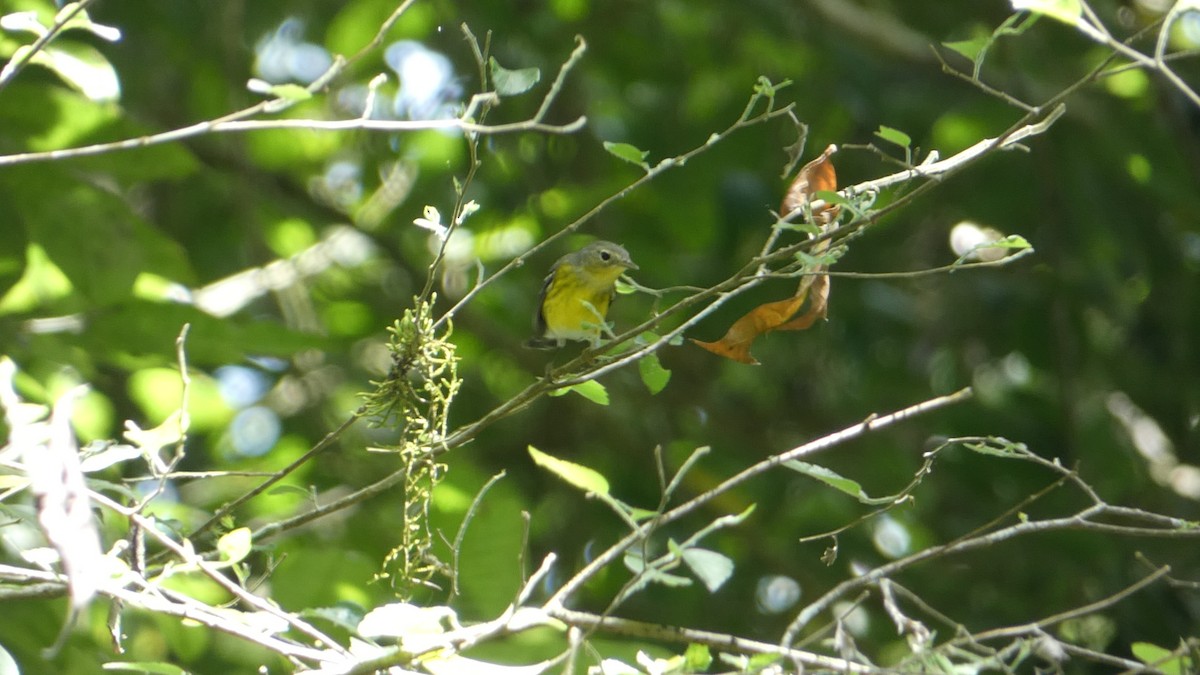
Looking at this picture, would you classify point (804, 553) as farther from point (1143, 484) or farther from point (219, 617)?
point (219, 617)

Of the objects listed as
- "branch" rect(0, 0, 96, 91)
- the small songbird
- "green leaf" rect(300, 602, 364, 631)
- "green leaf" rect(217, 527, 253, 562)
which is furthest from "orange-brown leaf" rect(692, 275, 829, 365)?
the small songbird

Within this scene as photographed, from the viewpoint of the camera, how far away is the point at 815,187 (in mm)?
2092

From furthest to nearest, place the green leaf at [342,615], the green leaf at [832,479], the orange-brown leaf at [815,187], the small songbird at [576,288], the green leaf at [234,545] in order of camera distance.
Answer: the small songbird at [576,288] → the orange-brown leaf at [815,187] → the green leaf at [342,615] → the green leaf at [832,479] → the green leaf at [234,545]

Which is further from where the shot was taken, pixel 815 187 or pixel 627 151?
pixel 815 187

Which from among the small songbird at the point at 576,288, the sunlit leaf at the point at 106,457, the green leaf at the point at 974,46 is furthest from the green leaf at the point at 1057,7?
the small songbird at the point at 576,288

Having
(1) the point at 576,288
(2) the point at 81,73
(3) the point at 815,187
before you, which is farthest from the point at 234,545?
(1) the point at 576,288

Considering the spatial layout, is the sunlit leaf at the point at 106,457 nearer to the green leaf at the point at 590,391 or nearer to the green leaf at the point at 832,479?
the green leaf at the point at 590,391

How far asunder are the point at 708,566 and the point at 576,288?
10.6ft

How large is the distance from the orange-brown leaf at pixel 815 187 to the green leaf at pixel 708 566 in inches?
24.8

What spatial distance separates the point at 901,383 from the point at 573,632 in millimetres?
4469

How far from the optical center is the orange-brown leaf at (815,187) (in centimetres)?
203

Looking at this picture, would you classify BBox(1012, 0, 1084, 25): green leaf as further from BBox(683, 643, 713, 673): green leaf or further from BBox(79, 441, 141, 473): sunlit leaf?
BBox(79, 441, 141, 473): sunlit leaf

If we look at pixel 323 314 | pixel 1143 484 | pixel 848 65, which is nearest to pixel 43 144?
pixel 323 314

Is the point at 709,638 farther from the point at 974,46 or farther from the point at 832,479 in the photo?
the point at 974,46
